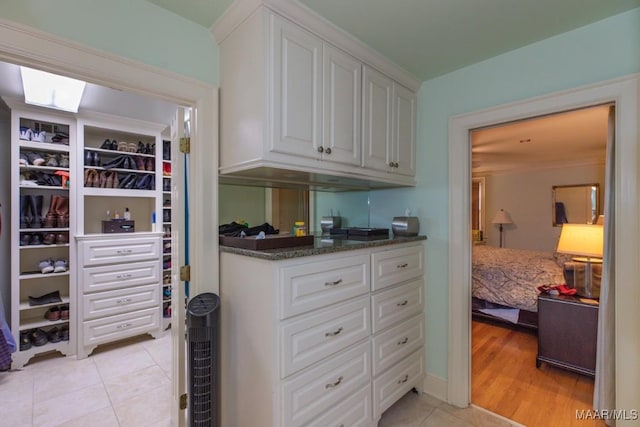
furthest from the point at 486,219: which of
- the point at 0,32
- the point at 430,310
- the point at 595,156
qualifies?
the point at 0,32

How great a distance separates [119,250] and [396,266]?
285 centimetres

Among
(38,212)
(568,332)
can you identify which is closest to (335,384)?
(568,332)

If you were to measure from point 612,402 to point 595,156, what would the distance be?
482cm

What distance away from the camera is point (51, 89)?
219 centimetres

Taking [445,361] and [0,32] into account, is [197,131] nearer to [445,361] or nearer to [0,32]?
[0,32]

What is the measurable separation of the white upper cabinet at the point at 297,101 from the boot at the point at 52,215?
A: 2389 mm

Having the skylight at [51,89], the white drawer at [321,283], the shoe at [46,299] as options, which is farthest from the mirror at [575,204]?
the shoe at [46,299]

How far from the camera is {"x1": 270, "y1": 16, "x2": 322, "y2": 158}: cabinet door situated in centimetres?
138

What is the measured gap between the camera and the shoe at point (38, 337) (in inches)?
107

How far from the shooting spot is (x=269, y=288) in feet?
4.25

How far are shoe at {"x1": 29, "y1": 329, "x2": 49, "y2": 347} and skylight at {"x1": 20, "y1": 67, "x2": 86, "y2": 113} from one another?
2.11 m

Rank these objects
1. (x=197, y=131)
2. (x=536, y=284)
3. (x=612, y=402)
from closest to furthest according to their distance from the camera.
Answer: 1. (x=197, y=131)
2. (x=612, y=402)
3. (x=536, y=284)

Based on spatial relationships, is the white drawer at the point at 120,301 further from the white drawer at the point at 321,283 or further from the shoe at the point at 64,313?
the white drawer at the point at 321,283

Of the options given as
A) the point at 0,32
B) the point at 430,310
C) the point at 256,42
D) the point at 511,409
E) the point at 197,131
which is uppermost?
the point at 256,42
